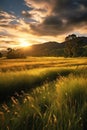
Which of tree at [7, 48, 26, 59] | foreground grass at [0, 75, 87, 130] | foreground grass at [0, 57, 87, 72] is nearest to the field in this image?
foreground grass at [0, 75, 87, 130]

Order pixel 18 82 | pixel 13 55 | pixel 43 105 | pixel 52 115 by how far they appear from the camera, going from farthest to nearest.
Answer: pixel 13 55 < pixel 18 82 < pixel 43 105 < pixel 52 115

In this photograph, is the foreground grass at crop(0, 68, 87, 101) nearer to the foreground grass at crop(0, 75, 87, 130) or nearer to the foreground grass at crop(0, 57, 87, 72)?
the foreground grass at crop(0, 75, 87, 130)

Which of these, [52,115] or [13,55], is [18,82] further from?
[13,55]

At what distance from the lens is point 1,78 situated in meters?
11.6

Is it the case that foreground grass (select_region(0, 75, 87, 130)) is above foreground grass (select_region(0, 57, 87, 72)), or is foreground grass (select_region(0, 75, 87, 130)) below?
above

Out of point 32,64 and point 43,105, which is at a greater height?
point 43,105

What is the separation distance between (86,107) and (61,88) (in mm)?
1767

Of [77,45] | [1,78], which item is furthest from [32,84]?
[77,45]

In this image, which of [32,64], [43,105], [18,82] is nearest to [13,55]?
[32,64]

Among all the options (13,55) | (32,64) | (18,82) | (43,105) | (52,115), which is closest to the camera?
(52,115)

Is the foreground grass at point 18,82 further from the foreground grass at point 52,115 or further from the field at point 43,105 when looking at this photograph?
the foreground grass at point 52,115

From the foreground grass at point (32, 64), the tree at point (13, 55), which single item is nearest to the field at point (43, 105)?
the foreground grass at point (32, 64)

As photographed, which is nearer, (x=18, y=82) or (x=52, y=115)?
(x=52, y=115)

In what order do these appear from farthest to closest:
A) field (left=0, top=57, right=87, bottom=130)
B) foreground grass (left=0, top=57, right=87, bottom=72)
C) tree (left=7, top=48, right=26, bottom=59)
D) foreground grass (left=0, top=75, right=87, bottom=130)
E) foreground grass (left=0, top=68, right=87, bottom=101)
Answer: tree (left=7, top=48, right=26, bottom=59) < foreground grass (left=0, top=57, right=87, bottom=72) < foreground grass (left=0, top=68, right=87, bottom=101) < field (left=0, top=57, right=87, bottom=130) < foreground grass (left=0, top=75, right=87, bottom=130)
